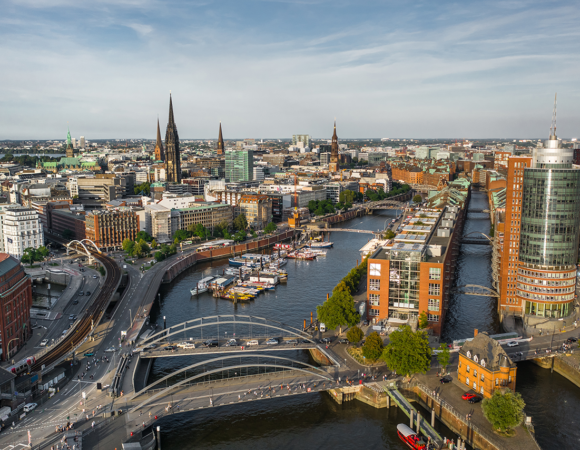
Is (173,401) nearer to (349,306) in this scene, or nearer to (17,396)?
(17,396)

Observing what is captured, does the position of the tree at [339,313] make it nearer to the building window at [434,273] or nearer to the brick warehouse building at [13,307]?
the building window at [434,273]

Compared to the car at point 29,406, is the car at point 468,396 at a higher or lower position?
lower

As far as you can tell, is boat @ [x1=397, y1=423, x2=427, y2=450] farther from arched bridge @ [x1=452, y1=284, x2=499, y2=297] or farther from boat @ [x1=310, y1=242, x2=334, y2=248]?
boat @ [x1=310, y1=242, x2=334, y2=248]

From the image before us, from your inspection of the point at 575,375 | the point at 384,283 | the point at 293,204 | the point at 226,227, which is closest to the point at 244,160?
the point at 293,204

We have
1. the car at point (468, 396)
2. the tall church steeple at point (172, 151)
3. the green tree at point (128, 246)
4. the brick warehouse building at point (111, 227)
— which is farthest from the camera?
the tall church steeple at point (172, 151)

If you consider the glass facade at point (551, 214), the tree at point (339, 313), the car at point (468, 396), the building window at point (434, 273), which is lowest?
the car at point (468, 396)

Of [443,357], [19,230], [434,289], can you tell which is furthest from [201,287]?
[443,357]

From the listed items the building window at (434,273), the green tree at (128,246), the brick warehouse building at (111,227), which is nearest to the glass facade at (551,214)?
the building window at (434,273)
